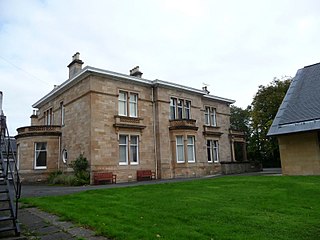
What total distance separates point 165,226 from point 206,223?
2.83 ft

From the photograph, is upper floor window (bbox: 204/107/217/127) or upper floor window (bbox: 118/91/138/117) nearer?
upper floor window (bbox: 118/91/138/117)

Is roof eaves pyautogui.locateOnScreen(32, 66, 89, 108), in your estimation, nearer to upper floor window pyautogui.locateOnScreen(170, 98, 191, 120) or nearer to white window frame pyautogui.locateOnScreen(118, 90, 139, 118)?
white window frame pyautogui.locateOnScreen(118, 90, 139, 118)

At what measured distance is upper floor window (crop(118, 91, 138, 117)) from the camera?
2119cm

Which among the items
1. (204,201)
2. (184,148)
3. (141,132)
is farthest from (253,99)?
(204,201)

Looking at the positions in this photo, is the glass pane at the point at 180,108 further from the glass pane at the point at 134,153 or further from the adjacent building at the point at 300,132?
the adjacent building at the point at 300,132

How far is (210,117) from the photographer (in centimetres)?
2834

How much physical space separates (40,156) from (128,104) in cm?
812

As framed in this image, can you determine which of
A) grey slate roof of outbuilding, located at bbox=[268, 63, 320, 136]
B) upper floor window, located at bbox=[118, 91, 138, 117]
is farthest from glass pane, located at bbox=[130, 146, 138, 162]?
grey slate roof of outbuilding, located at bbox=[268, 63, 320, 136]

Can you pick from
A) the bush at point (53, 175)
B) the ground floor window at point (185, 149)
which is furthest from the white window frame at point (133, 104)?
the bush at point (53, 175)

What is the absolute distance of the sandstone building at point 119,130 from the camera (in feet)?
64.3

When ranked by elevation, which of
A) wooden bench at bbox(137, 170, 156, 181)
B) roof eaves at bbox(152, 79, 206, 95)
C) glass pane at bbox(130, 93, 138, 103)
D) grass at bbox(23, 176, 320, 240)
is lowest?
grass at bbox(23, 176, 320, 240)

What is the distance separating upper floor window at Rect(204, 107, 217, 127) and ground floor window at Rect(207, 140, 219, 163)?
1958 mm

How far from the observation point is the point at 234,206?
757 cm

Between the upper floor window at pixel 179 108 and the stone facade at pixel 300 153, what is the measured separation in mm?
8947
